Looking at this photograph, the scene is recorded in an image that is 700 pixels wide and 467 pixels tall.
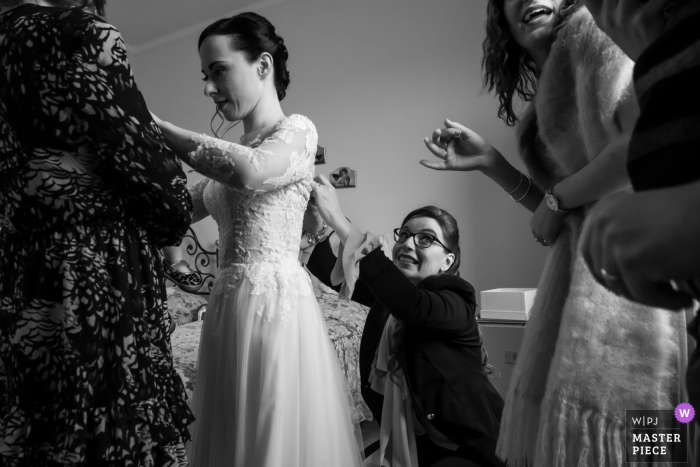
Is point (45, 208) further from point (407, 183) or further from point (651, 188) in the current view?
point (407, 183)

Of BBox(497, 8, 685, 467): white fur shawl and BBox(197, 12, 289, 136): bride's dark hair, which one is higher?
BBox(197, 12, 289, 136): bride's dark hair

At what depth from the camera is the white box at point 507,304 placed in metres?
2.57

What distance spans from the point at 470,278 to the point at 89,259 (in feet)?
9.52

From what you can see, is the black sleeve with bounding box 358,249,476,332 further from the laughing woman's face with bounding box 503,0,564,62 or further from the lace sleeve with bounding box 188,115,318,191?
the laughing woman's face with bounding box 503,0,564,62

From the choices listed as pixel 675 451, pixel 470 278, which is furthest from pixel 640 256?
pixel 470 278

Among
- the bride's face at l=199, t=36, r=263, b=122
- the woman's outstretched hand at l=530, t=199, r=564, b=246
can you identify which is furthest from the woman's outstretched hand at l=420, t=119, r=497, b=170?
the bride's face at l=199, t=36, r=263, b=122

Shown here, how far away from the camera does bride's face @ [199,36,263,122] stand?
1.21 meters

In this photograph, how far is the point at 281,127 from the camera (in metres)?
1.14

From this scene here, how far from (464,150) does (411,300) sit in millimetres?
500

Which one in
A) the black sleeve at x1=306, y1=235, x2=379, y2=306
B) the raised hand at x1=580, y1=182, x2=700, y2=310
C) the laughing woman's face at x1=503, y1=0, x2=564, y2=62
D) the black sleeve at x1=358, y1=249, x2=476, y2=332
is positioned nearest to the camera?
the raised hand at x1=580, y1=182, x2=700, y2=310

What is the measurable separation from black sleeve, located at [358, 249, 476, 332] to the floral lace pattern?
0.21 m

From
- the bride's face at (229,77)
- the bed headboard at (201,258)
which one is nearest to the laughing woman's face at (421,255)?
the bride's face at (229,77)

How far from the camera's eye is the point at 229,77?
123cm

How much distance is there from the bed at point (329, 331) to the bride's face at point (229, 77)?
3.73 ft
